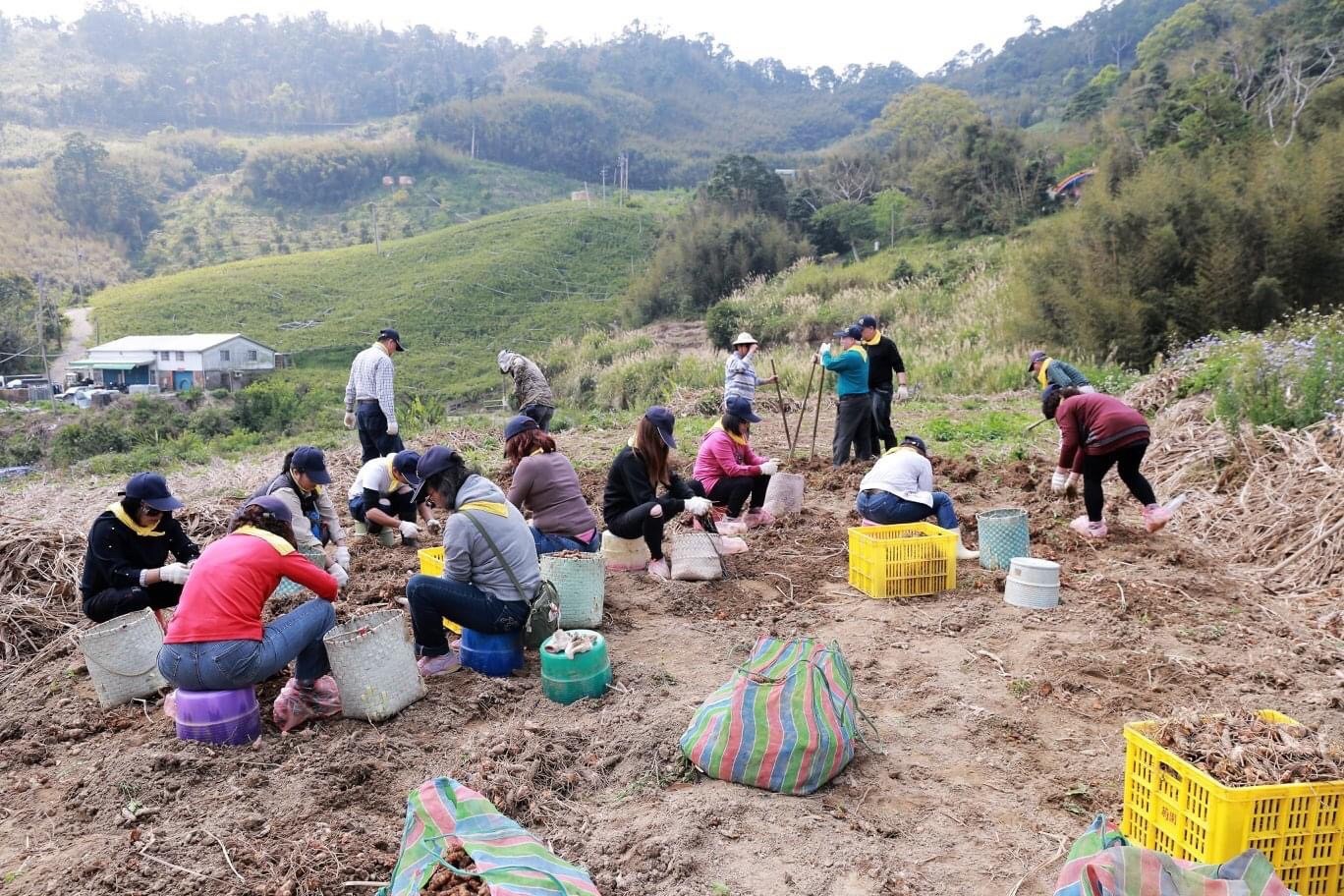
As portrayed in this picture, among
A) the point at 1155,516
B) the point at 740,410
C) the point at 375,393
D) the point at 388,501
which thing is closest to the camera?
the point at 1155,516

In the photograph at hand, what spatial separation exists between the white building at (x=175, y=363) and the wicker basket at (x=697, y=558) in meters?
31.1

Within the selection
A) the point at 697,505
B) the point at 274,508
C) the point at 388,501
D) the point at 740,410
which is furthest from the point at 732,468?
the point at 274,508

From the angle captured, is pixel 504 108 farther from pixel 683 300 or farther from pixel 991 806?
pixel 991 806

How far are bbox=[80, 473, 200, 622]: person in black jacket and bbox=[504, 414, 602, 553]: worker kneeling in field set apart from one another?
1.84m

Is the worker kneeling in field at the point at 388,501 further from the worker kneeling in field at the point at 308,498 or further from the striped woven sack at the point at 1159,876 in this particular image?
the striped woven sack at the point at 1159,876

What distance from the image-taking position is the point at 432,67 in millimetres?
139000

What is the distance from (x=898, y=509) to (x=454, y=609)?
2.88m

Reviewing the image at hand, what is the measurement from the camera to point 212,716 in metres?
3.66

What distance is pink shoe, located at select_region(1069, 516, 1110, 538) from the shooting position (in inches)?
243

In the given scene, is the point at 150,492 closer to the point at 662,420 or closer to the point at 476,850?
the point at 662,420

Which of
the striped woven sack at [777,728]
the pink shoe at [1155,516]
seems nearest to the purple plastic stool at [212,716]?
the striped woven sack at [777,728]

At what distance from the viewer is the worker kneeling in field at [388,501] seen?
6.51 m

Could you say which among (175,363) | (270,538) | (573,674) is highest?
(270,538)

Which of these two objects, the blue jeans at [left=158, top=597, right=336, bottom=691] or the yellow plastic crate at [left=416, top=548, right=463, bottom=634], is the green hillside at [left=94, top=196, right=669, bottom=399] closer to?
the yellow plastic crate at [left=416, top=548, right=463, bottom=634]
